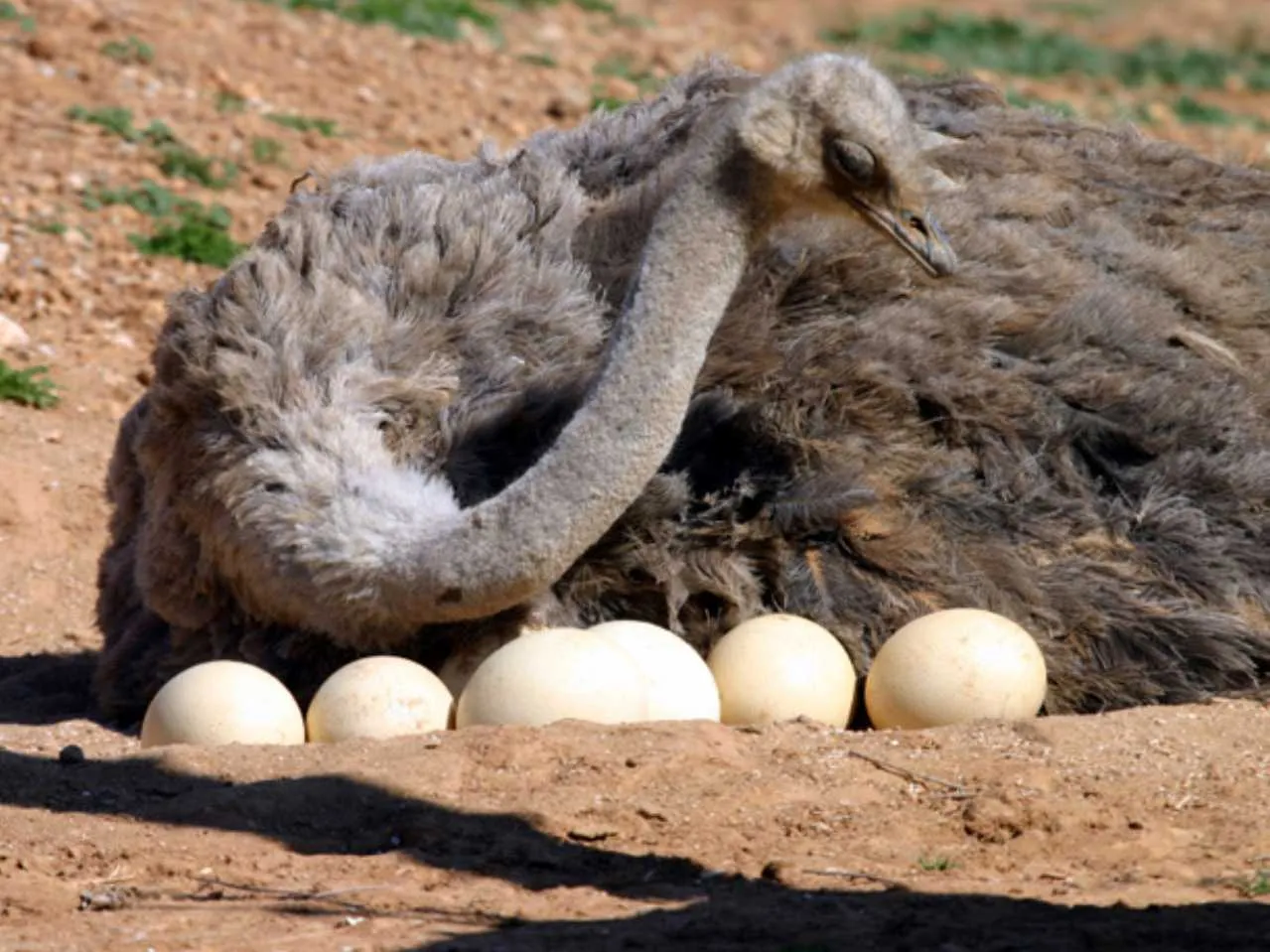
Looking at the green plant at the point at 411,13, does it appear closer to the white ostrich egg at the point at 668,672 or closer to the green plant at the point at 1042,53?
the green plant at the point at 1042,53

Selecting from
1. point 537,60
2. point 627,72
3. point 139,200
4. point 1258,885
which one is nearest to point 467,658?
point 1258,885

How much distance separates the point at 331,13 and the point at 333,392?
7.86 m

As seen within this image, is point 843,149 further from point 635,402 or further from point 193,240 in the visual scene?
point 193,240

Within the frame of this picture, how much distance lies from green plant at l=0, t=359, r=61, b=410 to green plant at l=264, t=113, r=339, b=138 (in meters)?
2.62

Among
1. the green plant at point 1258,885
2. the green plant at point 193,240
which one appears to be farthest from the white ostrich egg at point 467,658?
the green plant at point 193,240

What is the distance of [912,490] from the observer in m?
6.41

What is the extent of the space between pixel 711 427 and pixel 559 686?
0.96 metres

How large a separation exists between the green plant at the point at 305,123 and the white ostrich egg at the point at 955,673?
6274mm

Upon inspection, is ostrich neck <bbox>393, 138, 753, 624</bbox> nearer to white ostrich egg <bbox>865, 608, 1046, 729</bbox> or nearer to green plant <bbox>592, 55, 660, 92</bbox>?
white ostrich egg <bbox>865, 608, 1046, 729</bbox>

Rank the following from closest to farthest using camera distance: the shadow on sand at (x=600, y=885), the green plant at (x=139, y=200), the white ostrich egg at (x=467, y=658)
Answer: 1. the shadow on sand at (x=600, y=885)
2. the white ostrich egg at (x=467, y=658)
3. the green plant at (x=139, y=200)

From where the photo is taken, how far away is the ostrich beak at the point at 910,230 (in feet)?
19.1

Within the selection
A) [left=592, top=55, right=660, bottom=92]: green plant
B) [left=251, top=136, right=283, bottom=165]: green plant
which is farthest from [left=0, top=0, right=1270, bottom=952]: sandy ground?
[left=592, top=55, right=660, bottom=92]: green plant

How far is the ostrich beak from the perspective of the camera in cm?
582

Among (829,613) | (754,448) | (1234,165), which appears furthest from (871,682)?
(1234,165)
